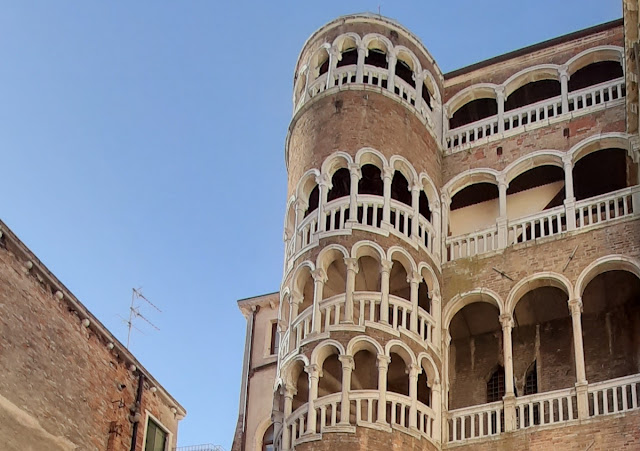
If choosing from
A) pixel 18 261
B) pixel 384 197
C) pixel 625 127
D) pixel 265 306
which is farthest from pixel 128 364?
pixel 625 127

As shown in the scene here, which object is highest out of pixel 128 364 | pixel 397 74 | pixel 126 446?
pixel 397 74

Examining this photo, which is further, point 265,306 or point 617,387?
point 265,306

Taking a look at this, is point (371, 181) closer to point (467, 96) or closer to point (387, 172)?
point (387, 172)

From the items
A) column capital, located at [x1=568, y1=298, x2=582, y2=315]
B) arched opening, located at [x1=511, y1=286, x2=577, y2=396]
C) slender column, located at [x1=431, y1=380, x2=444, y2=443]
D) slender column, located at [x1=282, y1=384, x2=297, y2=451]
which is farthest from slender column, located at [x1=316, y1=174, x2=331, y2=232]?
column capital, located at [x1=568, y1=298, x2=582, y2=315]

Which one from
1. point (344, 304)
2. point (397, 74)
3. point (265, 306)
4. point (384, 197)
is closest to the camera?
point (344, 304)

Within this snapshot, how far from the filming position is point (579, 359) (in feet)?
73.9

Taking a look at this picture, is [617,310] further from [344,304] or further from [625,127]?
[344,304]

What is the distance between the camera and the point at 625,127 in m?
25.5

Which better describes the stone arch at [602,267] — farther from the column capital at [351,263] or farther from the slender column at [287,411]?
the slender column at [287,411]

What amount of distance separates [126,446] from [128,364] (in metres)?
1.78

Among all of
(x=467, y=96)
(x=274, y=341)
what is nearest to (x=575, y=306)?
(x=467, y=96)

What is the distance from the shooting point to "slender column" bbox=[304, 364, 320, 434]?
22062 millimetres

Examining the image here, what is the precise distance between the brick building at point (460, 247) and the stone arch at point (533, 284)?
0.05 metres

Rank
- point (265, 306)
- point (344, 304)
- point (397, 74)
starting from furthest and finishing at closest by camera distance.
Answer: point (265, 306) → point (397, 74) → point (344, 304)
